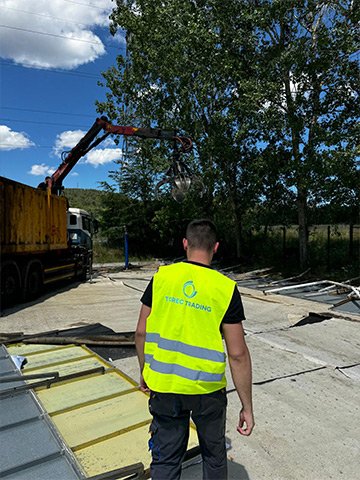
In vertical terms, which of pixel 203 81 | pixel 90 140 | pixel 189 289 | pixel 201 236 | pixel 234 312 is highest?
pixel 203 81

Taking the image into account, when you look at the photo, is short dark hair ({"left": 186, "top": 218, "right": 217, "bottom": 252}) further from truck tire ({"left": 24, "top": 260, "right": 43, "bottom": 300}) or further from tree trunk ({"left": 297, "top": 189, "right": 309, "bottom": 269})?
tree trunk ({"left": 297, "top": 189, "right": 309, "bottom": 269})

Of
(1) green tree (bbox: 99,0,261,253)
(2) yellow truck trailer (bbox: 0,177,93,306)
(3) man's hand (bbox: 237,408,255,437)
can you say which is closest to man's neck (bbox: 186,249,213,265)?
(3) man's hand (bbox: 237,408,255,437)

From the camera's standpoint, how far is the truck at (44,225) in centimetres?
945

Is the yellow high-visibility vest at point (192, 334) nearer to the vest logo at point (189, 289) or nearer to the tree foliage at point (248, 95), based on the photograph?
the vest logo at point (189, 289)

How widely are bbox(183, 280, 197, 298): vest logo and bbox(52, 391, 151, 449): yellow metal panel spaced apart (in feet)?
6.03

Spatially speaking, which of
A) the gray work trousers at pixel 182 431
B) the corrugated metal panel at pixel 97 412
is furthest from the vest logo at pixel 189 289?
the corrugated metal panel at pixel 97 412

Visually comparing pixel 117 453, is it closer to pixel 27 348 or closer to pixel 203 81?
pixel 27 348

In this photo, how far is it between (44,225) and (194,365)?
10262 mm

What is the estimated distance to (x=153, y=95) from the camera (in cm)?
1845

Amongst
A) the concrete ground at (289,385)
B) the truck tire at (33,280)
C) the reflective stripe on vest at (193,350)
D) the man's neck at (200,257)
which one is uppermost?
the man's neck at (200,257)

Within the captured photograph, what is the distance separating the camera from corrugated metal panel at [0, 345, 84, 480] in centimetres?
264

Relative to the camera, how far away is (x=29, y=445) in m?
2.99

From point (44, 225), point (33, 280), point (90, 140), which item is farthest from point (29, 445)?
point (90, 140)

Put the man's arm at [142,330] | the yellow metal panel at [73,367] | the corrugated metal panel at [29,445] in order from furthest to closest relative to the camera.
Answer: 1. the yellow metal panel at [73,367]
2. the corrugated metal panel at [29,445]
3. the man's arm at [142,330]
